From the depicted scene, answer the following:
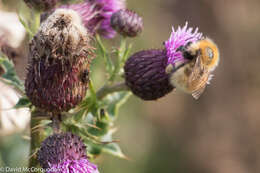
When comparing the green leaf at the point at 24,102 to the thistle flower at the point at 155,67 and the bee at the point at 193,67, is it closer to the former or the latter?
the thistle flower at the point at 155,67

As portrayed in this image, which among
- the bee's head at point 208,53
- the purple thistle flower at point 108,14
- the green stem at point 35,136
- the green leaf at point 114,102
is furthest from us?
the purple thistle flower at point 108,14

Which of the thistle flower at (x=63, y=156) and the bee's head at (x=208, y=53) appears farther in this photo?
the bee's head at (x=208, y=53)

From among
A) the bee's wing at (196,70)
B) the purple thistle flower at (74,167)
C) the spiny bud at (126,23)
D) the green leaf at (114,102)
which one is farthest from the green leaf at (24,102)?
the bee's wing at (196,70)

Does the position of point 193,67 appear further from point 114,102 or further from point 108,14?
point 108,14

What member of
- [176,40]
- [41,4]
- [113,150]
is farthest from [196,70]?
[41,4]

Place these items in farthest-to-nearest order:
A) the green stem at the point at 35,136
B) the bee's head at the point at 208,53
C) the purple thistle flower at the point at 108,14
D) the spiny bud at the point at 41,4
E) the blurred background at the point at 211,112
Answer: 1. the blurred background at the point at 211,112
2. the purple thistle flower at the point at 108,14
3. the spiny bud at the point at 41,4
4. the green stem at the point at 35,136
5. the bee's head at the point at 208,53

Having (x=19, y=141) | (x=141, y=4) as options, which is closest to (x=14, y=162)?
(x=19, y=141)
